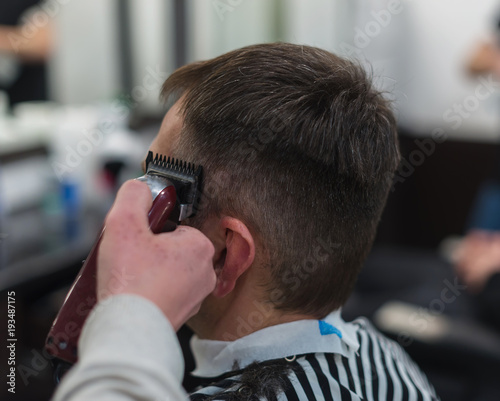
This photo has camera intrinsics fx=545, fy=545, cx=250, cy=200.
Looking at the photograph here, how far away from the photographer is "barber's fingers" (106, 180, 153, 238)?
686mm

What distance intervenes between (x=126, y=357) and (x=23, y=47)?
240 centimetres

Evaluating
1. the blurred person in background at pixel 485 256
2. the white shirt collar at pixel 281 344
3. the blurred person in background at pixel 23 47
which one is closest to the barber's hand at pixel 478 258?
the blurred person in background at pixel 485 256

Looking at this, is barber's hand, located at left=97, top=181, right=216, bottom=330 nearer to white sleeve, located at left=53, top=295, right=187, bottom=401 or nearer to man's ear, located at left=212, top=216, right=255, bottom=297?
white sleeve, located at left=53, top=295, right=187, bottom=401

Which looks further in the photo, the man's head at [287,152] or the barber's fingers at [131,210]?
the man's head at [287,152]

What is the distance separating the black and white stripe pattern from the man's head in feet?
0.40

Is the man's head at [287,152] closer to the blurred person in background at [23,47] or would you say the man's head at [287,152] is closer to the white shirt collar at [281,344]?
the white shirt collar at [281,344]

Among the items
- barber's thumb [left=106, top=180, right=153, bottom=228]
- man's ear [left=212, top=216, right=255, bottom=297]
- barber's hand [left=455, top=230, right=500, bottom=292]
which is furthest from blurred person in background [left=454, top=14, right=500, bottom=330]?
barber's thumb [left=106, top=180, right=153, bottom=228]

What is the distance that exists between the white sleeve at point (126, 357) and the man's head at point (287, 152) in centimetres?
30

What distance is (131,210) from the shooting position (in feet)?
2.32

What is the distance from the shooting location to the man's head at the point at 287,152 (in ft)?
2.93

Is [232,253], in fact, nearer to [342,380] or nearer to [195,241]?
[195,241]

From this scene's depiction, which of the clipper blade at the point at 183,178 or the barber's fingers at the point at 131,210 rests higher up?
the barber's fingers at the point at 131,210

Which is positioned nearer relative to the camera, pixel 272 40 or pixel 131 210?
pixel 131 210

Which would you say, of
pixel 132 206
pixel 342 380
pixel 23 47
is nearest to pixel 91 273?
pixel 132 206
